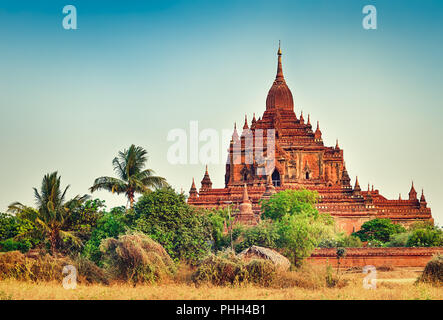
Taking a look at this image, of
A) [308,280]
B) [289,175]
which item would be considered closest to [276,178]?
[289,175]

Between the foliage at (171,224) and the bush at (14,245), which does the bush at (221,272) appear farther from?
the bush at (14,245)

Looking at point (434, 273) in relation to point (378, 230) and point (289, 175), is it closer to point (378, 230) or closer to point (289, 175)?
point (378, 230)

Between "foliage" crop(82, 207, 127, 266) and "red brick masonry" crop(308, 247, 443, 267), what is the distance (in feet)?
35.3

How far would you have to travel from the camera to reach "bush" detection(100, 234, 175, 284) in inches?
1087

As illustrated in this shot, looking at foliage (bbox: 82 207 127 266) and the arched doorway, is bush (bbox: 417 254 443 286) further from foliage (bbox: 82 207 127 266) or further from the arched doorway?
the arched doorway

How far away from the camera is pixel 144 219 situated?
1341 inches

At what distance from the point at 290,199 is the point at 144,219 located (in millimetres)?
16458

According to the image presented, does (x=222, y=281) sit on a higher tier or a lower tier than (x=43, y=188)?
lower

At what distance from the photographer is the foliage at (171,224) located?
110 ft

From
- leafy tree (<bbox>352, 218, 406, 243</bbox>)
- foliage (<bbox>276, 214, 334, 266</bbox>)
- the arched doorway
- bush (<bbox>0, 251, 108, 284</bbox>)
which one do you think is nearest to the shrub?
bush (<bbox>0, 251, 108, 284</bbox>)

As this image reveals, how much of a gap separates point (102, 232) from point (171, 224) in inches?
138
